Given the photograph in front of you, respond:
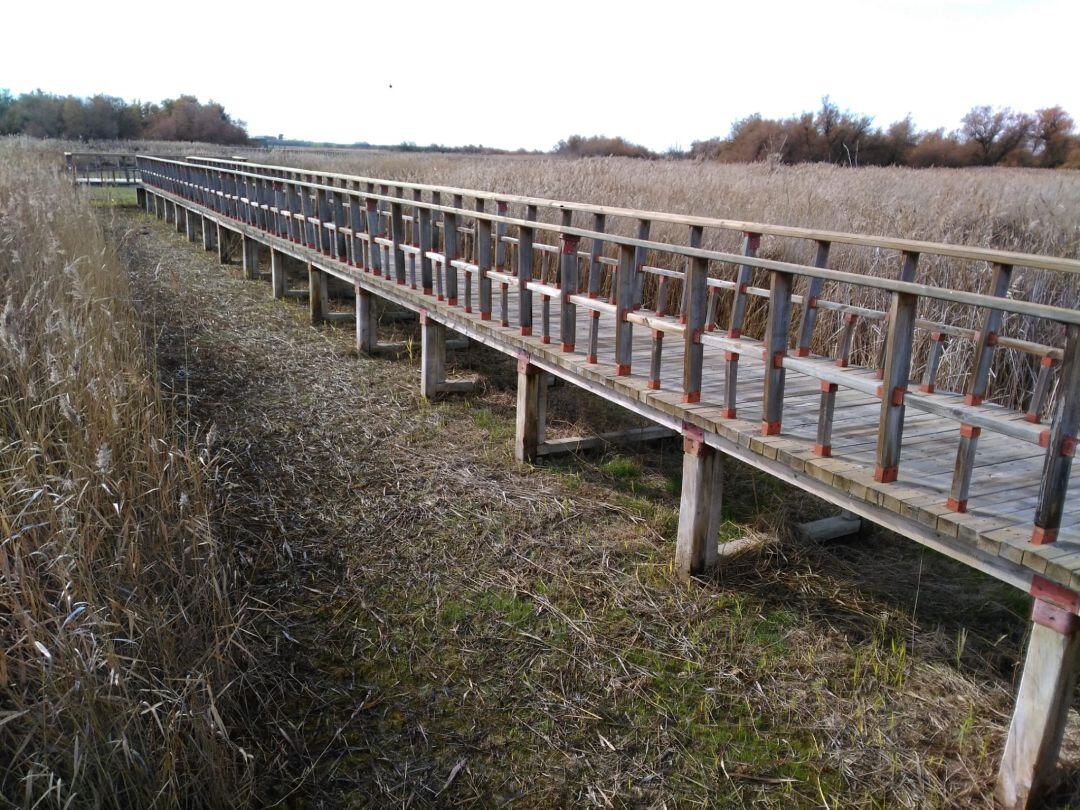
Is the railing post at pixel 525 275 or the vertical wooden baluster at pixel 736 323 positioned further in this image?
the railing post at pixel 525 275

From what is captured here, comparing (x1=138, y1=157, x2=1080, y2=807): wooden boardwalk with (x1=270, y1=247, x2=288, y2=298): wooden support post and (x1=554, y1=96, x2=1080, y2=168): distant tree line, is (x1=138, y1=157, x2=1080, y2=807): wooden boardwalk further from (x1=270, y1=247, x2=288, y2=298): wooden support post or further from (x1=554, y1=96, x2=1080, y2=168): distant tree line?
(x1=554, y1=96, x2=1080, y2=168): distant tree line

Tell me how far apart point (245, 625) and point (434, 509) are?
60.7 inches

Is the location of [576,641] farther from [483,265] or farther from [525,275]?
[483,265]

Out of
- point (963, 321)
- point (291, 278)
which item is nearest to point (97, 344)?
point (963, 321)

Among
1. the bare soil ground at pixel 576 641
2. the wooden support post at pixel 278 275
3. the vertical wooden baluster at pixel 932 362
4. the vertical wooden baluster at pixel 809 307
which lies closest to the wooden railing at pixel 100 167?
the wooden support post at pixel 278 275

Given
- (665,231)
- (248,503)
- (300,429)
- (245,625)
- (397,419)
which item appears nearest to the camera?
(245,625)

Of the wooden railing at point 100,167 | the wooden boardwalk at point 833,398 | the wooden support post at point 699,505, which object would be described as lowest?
the wooden support post at point 699,505

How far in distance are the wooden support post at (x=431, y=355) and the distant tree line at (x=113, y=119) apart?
4377cm

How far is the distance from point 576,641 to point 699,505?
0.99m

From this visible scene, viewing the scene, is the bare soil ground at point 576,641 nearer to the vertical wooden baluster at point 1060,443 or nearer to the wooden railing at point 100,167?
the vertical wooden baluster at point 1060,443

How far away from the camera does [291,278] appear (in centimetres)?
1311

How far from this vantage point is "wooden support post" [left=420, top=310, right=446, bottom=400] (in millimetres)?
7105

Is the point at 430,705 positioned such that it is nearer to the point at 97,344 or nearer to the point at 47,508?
the point at 47,508

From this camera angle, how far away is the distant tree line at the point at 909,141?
2931 cm
